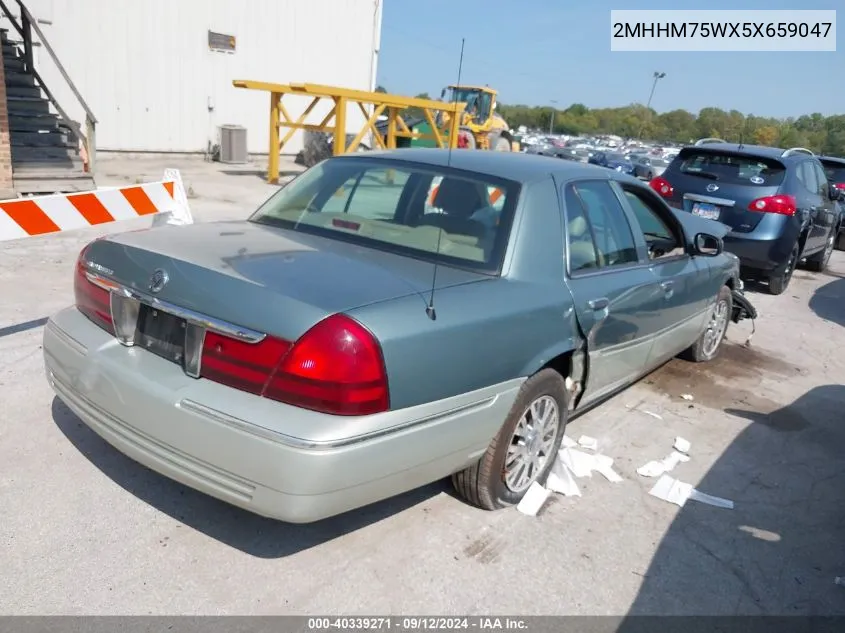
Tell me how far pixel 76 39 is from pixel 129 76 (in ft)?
4.45

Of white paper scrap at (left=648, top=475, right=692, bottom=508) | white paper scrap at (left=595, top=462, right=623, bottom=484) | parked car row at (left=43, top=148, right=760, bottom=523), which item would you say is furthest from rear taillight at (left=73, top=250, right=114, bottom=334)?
→ white paper scrap at (left=648, top=475, right=692, bottom=508)

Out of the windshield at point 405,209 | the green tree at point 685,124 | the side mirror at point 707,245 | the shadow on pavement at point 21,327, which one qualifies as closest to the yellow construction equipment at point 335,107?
the side mirror at point 707,245

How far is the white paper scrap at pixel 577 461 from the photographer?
3.95 metres

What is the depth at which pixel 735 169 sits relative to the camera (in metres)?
8.77

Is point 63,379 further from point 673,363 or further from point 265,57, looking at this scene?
point 265,57

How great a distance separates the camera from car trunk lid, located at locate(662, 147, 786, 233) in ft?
27.9

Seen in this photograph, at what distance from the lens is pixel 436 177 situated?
3715mm

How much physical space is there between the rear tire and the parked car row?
172cm

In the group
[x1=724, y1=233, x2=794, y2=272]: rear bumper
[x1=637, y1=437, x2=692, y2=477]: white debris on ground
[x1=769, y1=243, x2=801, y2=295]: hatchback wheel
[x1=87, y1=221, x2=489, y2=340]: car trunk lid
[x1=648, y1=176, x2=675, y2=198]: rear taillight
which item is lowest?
[x1=637, y1=437, x2=692, y2=477]: white debris on ground

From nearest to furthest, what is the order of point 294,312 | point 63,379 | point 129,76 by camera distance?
1. point 294,312
2. point 63,379
3. point 129,76

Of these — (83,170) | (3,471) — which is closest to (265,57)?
(83,170)

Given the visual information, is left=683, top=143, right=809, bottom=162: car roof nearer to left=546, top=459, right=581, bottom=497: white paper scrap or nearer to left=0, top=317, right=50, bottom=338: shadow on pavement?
left=546, top=459, right=581, bottom=497: white paper scrap

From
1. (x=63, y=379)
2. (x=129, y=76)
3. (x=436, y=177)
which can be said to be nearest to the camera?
(x=63, y=379)

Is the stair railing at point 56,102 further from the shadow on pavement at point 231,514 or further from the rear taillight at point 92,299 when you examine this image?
the shadow on pavement at point 231,514
